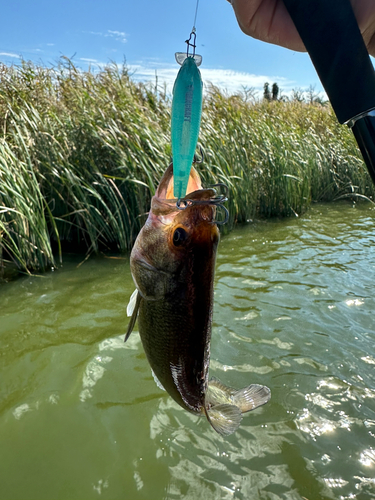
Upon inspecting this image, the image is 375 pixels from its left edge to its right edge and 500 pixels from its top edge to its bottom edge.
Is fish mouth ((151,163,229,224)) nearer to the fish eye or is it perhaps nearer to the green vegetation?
the fish eye

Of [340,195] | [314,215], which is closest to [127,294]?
[314,215]

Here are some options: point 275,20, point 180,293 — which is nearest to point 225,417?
point 180,293

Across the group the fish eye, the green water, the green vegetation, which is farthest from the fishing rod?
the green vegetation

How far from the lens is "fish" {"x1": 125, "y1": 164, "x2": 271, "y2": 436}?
1296 mm

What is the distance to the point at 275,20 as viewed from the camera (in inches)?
56.2

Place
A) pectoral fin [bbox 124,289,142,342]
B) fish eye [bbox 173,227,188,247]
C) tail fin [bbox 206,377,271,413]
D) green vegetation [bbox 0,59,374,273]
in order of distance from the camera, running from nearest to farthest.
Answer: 1. fish eye [bbox 173,227,188,247]
2. pectoral fin [bbox 124,289,142,342]
3. tail fin [bbox 206,377,271,413]
4. green vegetation [bbox 0,59,374,273]

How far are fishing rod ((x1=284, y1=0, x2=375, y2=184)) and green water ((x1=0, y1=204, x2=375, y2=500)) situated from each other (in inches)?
86.1

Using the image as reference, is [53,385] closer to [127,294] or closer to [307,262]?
[127,294]

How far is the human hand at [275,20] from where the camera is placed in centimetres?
132

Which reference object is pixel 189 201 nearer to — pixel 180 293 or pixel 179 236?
pixel 179 236

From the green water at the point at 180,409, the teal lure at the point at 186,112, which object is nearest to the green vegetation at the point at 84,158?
the green water at the point at 180,409

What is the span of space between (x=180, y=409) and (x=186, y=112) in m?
2.50

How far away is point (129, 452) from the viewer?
2.62 m

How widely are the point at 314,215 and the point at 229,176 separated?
12.1 feet
